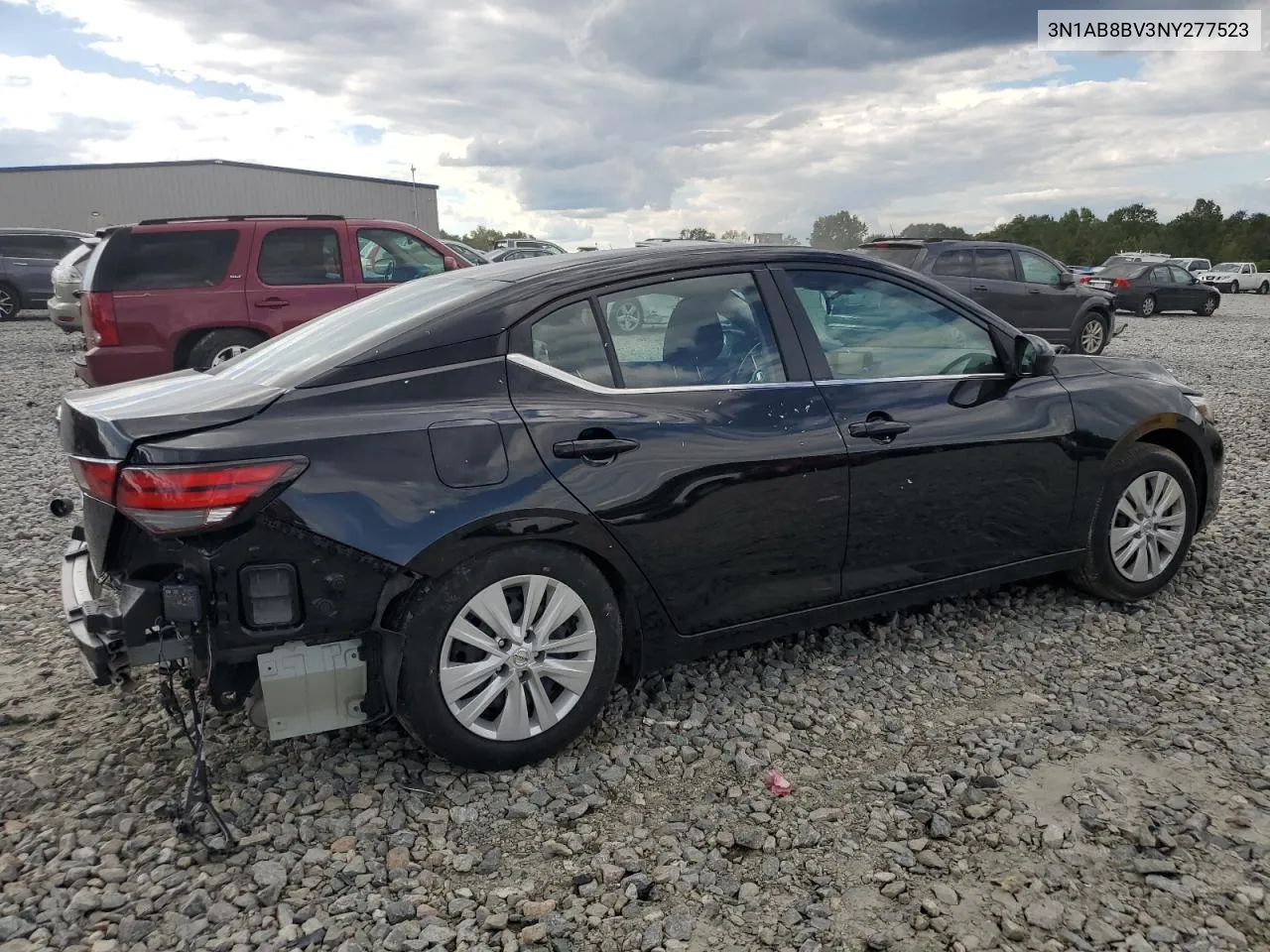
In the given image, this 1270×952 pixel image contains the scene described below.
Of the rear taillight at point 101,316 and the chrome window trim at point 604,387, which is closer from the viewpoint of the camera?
the chrome window trim at point 604,387

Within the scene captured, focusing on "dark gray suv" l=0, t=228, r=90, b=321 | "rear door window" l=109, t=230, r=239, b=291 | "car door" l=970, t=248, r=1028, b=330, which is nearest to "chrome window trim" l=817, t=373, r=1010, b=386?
"rear door window" l=109, t=230, r=239, b=291

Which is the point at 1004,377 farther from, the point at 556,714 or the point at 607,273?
the point at 556,714

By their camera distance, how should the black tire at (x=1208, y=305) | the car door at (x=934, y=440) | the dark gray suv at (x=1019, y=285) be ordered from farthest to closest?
the black tire at (x=1208, y=305), the dark gray suv at (x=1019, y=285), the car door at (x=934, y=440)

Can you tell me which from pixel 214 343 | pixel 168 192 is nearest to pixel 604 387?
pixel 214 343

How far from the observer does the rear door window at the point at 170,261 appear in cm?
825

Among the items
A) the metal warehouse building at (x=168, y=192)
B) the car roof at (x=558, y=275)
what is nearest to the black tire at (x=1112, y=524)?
the car roof at (x=558, y=275)

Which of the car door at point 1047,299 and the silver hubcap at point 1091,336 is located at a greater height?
the car door at point 1047,299

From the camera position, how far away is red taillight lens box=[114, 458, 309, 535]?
8.14ft

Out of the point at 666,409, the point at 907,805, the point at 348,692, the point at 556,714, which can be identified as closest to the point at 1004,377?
the point at 666,409

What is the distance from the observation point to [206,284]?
8.44 meters

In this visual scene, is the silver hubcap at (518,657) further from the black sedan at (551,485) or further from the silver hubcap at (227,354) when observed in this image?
the silver hubcap at (227,354)

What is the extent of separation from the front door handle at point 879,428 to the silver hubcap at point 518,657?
47.2 inches

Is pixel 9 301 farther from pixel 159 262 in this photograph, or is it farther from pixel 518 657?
pixel 518 657

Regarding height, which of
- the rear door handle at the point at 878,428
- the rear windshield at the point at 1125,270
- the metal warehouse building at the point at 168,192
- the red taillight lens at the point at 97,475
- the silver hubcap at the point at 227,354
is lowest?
the rear door handle at the point at 878,428
